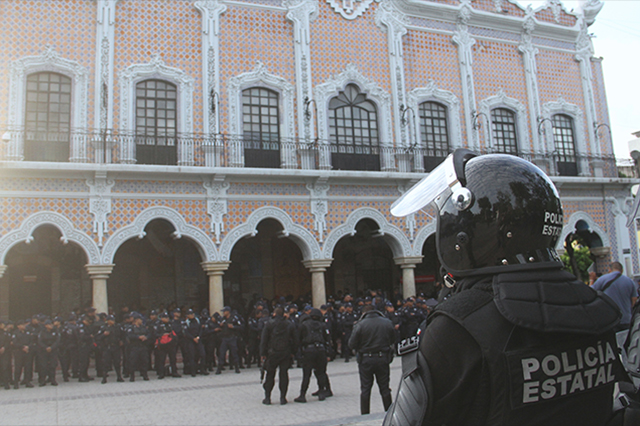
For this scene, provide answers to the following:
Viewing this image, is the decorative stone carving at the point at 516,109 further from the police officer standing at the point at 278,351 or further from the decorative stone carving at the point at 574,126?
the police officer standing at the point at 278,351

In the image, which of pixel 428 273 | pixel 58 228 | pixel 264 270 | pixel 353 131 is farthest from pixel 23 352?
pixel 428 273

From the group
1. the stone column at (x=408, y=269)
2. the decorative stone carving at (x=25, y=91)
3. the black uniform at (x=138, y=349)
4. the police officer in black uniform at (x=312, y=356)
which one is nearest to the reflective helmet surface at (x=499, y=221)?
the police officer in black uniform at (x=312, y=356)

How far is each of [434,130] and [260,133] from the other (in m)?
6.37

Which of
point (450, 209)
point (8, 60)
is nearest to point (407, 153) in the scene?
point (8, 60)

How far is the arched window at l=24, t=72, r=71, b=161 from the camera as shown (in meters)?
15.9

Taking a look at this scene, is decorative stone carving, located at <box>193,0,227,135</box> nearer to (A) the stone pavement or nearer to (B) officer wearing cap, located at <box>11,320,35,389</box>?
(B) officer wearing cap, located at <box>11,320,35,389</box>

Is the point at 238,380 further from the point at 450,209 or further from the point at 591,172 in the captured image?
the point at 591,172

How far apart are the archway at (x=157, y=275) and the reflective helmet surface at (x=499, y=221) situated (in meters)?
17.7

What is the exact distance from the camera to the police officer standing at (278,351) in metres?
9.62

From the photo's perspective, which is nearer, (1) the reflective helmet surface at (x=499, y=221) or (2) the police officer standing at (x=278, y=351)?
(1) the reflective helmet surface at (x=499, y=221)

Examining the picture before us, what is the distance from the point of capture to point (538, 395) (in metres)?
1.88

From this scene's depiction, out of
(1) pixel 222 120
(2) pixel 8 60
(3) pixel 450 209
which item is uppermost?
(2) pixel 8 60

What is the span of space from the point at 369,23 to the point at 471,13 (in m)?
4.10

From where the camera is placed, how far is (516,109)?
21656 millimetres
